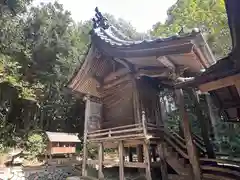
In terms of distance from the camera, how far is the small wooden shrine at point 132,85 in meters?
5.13

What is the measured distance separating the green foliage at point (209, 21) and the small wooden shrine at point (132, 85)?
7.48m

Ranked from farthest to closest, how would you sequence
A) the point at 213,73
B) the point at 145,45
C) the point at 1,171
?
1. the point at 1,171
2. the point at 145,45
3. the point at 213,73

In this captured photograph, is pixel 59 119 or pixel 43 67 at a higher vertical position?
pixel 43 67

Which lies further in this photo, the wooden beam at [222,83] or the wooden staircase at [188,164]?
the wooden staircase at [188,164]

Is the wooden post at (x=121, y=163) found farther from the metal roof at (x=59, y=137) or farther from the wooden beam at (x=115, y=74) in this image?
the metal roof at (x=59, y=137)

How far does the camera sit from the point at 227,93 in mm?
4750

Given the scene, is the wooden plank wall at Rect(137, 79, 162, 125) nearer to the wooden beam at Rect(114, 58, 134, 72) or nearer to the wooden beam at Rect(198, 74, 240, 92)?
the wooden beam at Rect(114, 58, 134, 72)

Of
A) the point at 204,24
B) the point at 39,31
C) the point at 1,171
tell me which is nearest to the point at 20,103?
the point at 39,31

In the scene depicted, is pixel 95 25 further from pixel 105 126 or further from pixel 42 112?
pixel 42 112

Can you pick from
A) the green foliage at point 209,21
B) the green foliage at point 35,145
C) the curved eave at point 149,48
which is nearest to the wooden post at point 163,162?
the curved eave at point 149,48

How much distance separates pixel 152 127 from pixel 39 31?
18468mm

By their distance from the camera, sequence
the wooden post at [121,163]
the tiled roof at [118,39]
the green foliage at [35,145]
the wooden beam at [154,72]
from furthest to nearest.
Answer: the green foliage at [35,145], the wooden post at [121,163], the wooden beam at [154,72], the tiled roof at [118,39]

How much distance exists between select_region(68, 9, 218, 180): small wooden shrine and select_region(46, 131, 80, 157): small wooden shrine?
679 cm

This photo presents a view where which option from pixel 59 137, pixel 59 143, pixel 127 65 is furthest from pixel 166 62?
pixel 59 143
